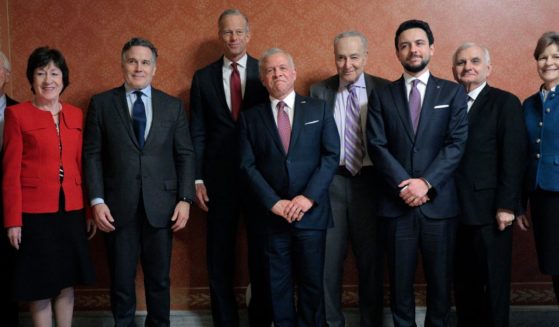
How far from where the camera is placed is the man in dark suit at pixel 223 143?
2895mm

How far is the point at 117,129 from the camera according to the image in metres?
2.64

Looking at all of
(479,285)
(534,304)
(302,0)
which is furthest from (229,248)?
(534,304)

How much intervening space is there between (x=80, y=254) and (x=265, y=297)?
1.02 meters

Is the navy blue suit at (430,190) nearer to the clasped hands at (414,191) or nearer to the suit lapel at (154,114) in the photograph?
the clasped hands at (414,191)

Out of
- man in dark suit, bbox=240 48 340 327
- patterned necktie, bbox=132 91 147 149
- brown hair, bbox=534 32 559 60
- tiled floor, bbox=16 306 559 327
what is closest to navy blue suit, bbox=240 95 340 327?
man in dark suit, bbox=240 48 340 327

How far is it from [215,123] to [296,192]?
752 millimetres

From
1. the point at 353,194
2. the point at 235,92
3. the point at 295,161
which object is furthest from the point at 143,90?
the point at 353,194

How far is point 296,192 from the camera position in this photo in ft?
8.13

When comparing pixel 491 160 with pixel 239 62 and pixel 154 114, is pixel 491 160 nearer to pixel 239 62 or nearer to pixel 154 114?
pixel 239 62

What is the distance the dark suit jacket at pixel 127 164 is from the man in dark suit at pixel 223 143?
0.75ft

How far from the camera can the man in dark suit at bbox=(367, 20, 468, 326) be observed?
243 cm

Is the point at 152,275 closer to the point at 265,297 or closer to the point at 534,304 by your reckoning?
the point at 265,297

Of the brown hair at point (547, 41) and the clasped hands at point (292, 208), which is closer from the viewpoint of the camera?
the clasped hands at point (292, 208)

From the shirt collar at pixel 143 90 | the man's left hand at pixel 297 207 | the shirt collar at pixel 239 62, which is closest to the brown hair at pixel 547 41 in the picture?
the man's left hand at pixel 297 207
